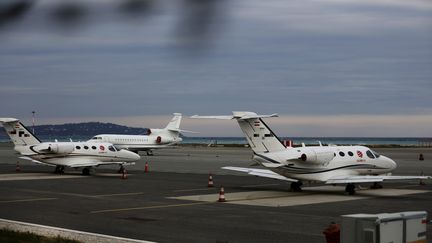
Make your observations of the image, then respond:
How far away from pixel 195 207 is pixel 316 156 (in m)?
6.69

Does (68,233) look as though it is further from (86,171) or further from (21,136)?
(21,136)

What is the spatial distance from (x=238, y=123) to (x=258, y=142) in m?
1.49

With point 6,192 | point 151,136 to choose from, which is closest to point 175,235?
point 6,192

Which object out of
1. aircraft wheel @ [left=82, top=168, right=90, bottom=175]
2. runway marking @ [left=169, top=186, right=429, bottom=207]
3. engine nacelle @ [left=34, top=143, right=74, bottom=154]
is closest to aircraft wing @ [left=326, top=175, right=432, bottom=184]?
runway marking @ [left=169, top=186, right=429, bottom=207]

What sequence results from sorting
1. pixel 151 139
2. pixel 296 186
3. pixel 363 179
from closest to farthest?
pixel 363 179
pixel 296 186
pixel 151 139

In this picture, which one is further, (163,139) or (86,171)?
(163,139)

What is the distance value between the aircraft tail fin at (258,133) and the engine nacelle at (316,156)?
1.49 metres

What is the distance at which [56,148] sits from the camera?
115 feet

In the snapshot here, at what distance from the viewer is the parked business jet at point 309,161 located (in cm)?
2346

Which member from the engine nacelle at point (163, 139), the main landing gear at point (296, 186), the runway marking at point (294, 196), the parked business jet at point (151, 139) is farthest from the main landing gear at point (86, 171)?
the engine nacelle at point (163, 139)

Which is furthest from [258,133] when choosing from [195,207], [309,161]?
[195,207]

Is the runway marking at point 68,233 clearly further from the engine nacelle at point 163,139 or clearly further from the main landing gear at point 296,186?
the engine nacelle at point 163,139

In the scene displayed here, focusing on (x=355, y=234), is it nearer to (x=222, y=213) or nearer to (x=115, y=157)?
(x=222, y=213)

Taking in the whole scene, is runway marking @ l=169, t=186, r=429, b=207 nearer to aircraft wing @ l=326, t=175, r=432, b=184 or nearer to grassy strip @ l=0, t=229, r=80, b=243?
aircraft wing @ l=326, t=175, r=432, b=184
